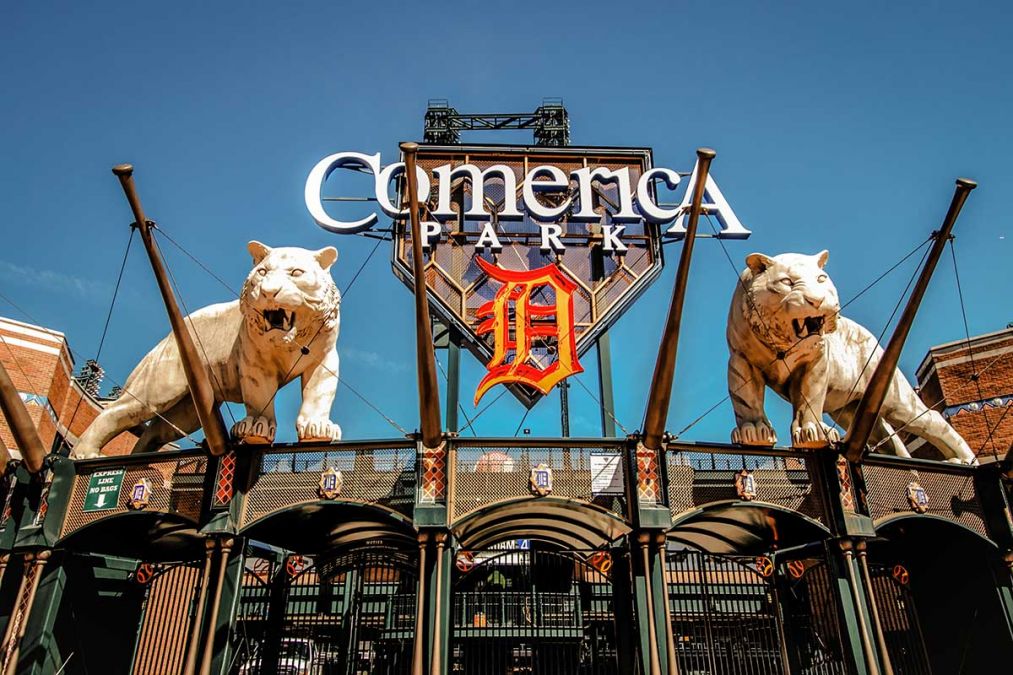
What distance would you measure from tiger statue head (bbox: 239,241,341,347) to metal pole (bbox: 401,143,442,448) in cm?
261

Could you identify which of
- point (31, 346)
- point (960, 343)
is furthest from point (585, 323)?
point (31, 346)

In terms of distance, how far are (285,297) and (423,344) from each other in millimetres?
2929

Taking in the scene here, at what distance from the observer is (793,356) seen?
42.8 feet

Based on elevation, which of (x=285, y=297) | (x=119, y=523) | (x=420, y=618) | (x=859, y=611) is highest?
(x=285, y=297)

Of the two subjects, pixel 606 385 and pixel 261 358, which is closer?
pixel 261 358

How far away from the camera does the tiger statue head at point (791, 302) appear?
12.5 meters

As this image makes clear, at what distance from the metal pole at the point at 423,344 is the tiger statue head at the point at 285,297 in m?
2.61

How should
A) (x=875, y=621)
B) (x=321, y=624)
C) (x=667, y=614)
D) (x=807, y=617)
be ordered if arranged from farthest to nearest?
1. (x=321, y=624)
2. (x=807, y=617)
3. (x=875, y=621)
4. (x=667, y=614)

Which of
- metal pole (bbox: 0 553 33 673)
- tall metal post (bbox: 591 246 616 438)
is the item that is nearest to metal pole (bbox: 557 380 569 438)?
tall metal post (bbox: 591 246 616 438)

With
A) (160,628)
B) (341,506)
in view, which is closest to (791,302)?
(341,506)

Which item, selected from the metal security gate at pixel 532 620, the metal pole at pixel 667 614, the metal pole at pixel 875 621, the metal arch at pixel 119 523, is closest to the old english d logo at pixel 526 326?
the metal security gate at pixel 532 620

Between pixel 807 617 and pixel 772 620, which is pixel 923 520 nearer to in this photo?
pixel 807 617

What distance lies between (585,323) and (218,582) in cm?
981

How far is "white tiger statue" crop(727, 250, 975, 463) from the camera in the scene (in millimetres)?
12547
